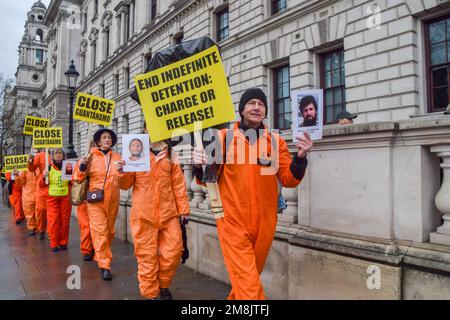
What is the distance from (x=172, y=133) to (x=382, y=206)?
1890 mm

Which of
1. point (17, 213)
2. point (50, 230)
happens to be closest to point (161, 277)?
point (50, 230)

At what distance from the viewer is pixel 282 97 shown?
56.9 ft

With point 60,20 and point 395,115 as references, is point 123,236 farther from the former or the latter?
point 60,20

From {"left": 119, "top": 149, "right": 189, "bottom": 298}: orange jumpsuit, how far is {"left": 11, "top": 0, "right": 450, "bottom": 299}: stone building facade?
3.01ft

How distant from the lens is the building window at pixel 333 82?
14562 millimetres

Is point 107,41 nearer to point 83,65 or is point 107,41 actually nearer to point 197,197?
point 83,65

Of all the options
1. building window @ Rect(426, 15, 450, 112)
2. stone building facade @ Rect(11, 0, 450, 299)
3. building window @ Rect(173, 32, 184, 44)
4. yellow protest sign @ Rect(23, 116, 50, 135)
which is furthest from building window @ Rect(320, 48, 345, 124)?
building window @ Rect(173, 32, 184, 44)

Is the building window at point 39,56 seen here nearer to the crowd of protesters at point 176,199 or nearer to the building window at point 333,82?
the building window at point 333,82

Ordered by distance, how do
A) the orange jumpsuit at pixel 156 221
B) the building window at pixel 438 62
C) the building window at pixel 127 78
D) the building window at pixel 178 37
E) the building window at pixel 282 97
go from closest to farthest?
the orange jumpsuit at pixel 156 221
the building window at pixel 438 62
the building window at pixel 282 97
the building window at pixel 178 37
the building window at pixel 127 78

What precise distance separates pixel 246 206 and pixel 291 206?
1293mm

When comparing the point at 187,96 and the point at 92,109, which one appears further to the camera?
the point at 92,109

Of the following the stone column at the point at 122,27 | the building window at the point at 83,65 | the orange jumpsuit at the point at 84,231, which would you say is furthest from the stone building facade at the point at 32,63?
the orange jumpsuit at the point at 84,231

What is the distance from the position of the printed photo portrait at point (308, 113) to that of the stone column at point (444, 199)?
0.88 metres


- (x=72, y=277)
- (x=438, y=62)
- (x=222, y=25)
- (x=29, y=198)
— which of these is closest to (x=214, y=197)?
(x=72, y=277)
